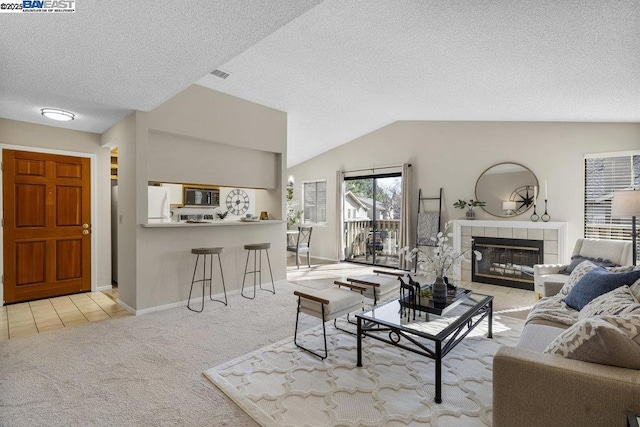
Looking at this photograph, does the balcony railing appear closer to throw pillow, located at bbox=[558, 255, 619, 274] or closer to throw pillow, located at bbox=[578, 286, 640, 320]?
throw pillow, located at bbox=[558, 255, 619, 274]

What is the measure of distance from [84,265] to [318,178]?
525 cm

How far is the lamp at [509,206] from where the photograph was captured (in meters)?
5.51

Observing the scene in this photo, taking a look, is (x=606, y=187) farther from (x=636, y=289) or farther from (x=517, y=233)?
(x=636, y=289)

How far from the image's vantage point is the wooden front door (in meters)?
4.31

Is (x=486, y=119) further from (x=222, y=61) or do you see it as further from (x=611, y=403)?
(x=611, y=403)

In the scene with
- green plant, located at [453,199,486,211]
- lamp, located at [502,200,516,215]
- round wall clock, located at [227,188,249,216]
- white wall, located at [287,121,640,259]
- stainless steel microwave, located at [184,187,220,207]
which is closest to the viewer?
white wall, located at [287,121,640,259]

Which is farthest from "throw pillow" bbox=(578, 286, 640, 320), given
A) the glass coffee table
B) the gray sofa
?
the glass coffee table

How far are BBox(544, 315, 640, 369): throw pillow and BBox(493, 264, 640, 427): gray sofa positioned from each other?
0.02m

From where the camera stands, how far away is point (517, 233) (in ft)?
17.5

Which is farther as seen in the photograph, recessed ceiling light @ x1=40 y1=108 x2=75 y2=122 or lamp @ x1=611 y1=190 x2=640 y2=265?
recessed ceiling light @ x1=40 y1=108 x2=75 y2=122

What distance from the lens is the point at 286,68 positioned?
404 cm

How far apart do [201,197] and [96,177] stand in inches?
81.5

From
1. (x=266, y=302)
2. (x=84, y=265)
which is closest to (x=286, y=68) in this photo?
(x=266, y=302)

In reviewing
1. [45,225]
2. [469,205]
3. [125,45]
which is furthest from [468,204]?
[45,225]
